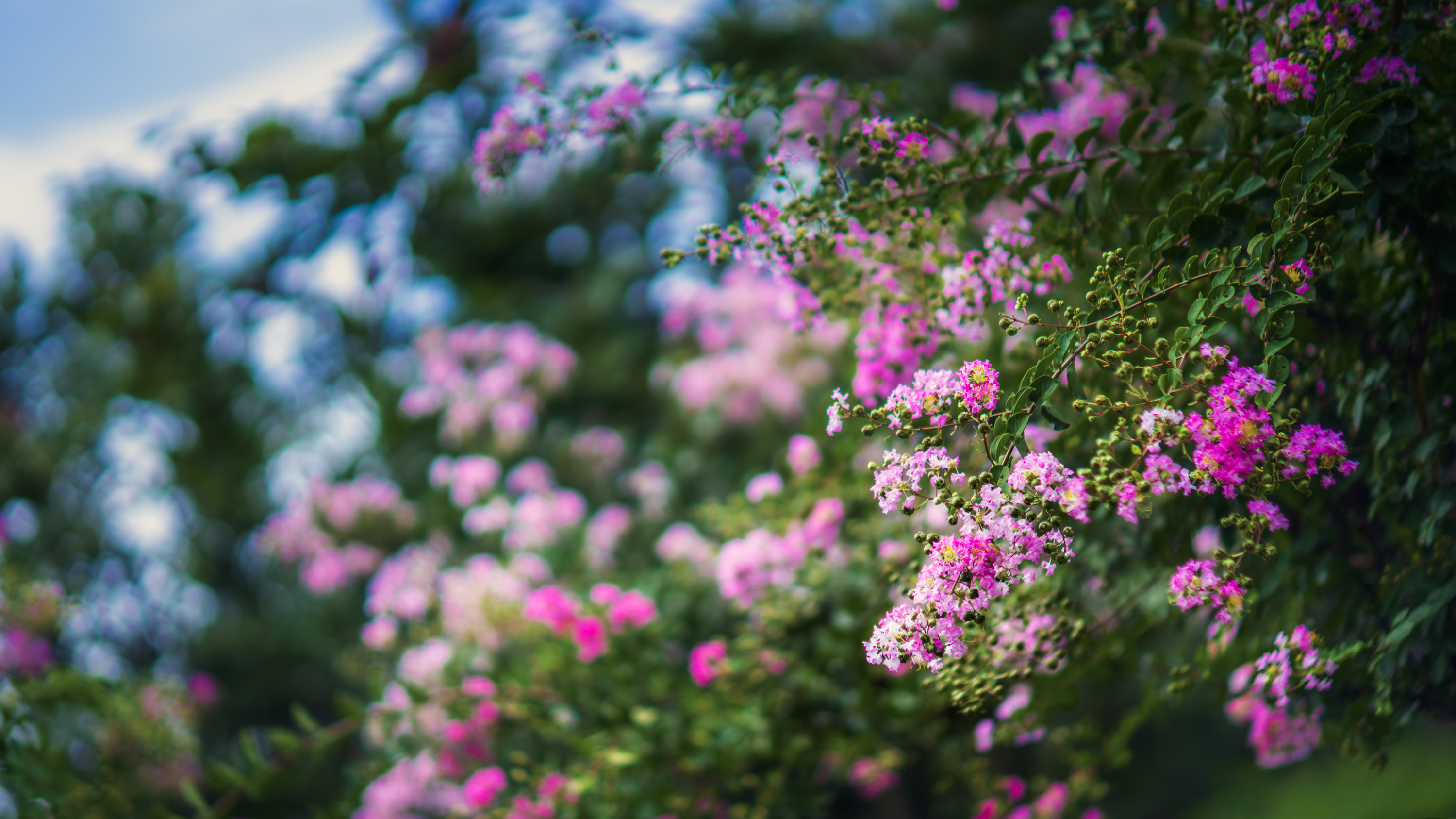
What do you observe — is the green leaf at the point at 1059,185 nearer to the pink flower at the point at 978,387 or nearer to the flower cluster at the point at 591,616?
the pink flower at the point at 978,387

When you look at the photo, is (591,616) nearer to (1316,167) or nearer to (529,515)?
(529,515)

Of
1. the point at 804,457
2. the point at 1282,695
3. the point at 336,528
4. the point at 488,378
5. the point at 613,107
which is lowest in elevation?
the point at 1282,695

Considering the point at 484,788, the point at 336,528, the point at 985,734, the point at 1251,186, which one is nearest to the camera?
the point at 1251,186

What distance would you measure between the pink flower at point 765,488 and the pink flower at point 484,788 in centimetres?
100

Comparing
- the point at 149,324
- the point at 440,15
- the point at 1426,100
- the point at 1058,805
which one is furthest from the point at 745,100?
the point at 149,324

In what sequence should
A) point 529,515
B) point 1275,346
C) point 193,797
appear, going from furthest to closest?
1. point 529,515
2. point 193,797
3. point 1275,346

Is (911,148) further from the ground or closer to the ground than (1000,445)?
further from the ground

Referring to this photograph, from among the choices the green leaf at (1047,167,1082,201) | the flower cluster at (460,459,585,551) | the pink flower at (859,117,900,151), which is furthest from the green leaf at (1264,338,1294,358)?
the flower cluster at (460,459,585,551)

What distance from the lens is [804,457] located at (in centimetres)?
224

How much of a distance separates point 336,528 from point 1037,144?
382cm

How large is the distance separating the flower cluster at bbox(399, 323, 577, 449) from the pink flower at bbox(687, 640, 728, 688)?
199 cm

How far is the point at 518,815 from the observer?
2.22 meters

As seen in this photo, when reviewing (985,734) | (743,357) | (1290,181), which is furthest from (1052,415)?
(743,357)

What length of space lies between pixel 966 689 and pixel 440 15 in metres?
3.81
